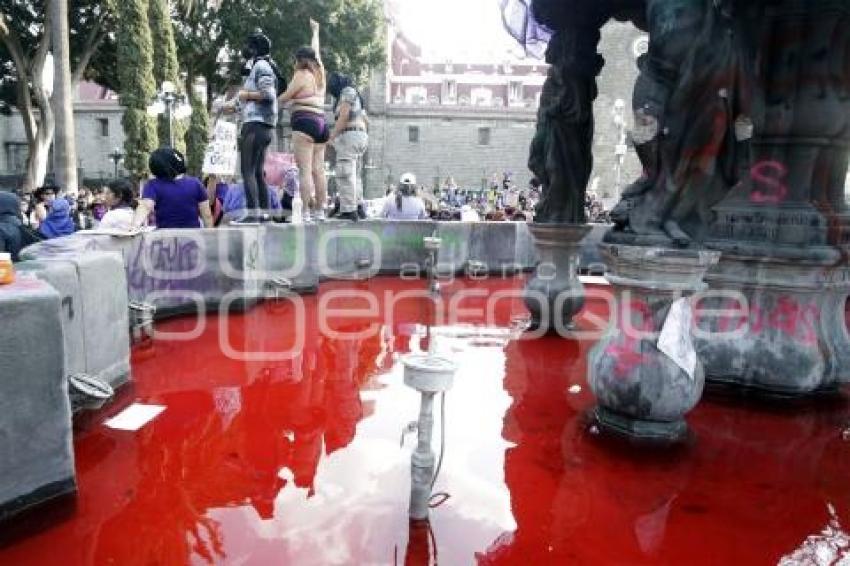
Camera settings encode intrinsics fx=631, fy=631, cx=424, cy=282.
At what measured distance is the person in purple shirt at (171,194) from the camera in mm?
6797

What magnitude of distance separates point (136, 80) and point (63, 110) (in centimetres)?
472

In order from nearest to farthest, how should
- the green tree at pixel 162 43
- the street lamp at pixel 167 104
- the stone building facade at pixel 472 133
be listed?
the street lamp at pixel 167 104
the green tree at pixel 162 43
the stone building facade at pixel 472 133

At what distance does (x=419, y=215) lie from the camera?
11703mm

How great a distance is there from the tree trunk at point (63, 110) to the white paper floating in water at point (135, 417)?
16885mm

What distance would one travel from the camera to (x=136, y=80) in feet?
78.0

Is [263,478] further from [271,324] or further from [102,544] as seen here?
[271,324]

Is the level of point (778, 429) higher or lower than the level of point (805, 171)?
lower

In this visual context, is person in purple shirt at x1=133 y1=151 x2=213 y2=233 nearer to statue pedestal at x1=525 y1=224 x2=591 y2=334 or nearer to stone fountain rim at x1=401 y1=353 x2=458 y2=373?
statue pedestal at x1=525 y1=224 x2=591 y2=334

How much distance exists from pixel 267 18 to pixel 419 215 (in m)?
22.0

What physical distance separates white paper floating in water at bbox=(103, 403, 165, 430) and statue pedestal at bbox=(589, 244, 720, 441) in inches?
121

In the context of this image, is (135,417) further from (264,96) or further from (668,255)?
(264,96)

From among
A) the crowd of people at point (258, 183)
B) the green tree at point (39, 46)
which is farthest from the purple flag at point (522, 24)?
the green tree at point (39, 46)

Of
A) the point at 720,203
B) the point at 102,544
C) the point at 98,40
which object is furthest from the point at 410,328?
the point at 98,40

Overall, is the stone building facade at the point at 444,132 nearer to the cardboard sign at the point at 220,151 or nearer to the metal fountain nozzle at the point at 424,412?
the cardboard sign at the point at 220,151
